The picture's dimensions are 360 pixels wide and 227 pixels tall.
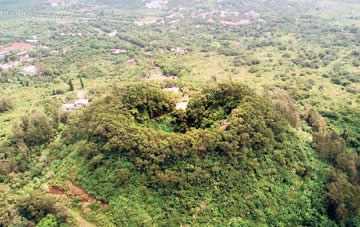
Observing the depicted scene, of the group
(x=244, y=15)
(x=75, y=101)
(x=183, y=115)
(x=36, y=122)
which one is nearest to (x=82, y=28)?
(x=244, y=15)

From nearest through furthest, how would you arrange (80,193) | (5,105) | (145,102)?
(80,193)
(145,102)
(5,105)

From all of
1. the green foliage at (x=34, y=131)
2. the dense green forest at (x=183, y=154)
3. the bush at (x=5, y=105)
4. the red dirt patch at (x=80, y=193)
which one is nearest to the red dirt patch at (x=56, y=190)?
the dense green forest at (x=183, y=154)

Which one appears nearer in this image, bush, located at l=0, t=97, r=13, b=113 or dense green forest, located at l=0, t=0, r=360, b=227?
dense green forest, located at l=0, t=0, r=360, b=227

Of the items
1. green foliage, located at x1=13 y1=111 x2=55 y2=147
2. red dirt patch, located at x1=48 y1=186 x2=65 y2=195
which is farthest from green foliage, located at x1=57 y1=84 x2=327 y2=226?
green foliage, located at x1=13 y1=111 x2=55 y2=147

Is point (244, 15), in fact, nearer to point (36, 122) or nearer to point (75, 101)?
point (75, 101)

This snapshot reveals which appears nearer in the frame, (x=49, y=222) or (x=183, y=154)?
(x=49, y=222)

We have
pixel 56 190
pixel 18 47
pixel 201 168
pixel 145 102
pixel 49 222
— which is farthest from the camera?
pixel 18 47

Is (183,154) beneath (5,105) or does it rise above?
above

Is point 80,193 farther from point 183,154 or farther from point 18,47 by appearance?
point 18,47

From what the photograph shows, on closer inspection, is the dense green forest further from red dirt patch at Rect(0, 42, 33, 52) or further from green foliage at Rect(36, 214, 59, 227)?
red dirt patch at Rect(0, 42, 33, 52)

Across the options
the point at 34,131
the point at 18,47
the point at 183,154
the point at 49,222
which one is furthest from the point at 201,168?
the point at 18,47

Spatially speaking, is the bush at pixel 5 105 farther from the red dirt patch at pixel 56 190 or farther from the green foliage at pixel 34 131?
the red dirt patch at pixel 56 190

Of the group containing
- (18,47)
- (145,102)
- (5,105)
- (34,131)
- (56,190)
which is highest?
(145,102)
